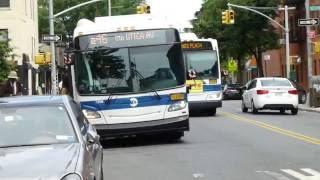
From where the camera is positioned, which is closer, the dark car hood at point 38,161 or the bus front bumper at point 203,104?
the dark car hood at point 38,161

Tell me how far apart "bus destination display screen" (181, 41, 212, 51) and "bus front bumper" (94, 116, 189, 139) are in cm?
1207

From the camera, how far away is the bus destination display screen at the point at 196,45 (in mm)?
28719

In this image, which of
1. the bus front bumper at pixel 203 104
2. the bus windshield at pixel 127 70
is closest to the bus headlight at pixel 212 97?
the bus front bumper at pixel 203 104

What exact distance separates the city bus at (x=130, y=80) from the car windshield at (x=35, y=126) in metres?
8.38

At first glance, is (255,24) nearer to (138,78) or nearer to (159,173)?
(138,78)

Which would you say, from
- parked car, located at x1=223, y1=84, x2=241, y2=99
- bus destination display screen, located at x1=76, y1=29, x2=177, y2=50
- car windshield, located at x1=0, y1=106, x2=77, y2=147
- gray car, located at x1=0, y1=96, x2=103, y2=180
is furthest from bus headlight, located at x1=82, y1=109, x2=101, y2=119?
parked car, located at x1=223, y1=84, x2=241, y2=99

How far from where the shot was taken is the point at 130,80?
16.7 meters

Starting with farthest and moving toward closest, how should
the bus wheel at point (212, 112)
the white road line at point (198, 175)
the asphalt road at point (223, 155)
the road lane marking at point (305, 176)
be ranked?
the bus wheel at point (212, 112)
the asphalt road at point (223, 155)
the white road line at point (198, 175)
the road lane marking at point (305, 176)

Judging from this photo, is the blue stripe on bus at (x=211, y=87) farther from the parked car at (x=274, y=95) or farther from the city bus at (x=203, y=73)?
the parked car at (x=274, y=95)

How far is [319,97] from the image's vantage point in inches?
1351

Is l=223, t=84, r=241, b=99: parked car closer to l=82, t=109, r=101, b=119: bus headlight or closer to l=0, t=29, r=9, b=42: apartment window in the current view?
l=0, t=29, r=9, b=42: apartment window

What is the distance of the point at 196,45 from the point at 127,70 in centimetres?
1248

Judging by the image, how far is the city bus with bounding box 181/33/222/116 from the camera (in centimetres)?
2856

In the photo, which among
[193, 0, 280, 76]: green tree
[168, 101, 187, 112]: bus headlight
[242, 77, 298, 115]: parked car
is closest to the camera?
[168, 101, 187, 112]: bus headlight
